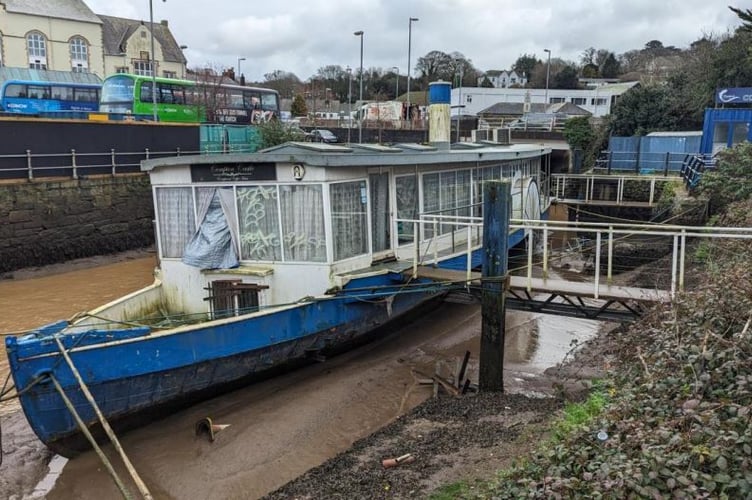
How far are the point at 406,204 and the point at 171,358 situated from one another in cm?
522

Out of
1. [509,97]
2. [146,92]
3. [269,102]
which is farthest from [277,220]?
[509,97]

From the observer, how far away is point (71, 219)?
65.9ft

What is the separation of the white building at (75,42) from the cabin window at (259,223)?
3392 centimetres

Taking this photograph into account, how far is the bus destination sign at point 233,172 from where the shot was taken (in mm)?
9945

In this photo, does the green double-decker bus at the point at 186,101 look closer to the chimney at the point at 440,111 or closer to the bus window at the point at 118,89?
the bus window at the point at 118,89

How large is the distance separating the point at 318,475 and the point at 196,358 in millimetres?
2642

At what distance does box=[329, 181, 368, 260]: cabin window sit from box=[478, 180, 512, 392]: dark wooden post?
244cm

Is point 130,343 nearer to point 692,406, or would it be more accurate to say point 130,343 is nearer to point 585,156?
point 692,406

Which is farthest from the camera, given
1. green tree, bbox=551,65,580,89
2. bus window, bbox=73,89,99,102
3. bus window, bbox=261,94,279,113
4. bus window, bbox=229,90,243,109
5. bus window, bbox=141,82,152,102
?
green tree, bbox=551,65,580,89

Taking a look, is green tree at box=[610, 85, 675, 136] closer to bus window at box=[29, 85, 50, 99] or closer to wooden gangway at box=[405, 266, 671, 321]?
wooden gangway at box=[405, 266, 671, 321]

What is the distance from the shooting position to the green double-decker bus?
1109 inches

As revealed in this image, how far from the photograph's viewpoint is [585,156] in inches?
1357

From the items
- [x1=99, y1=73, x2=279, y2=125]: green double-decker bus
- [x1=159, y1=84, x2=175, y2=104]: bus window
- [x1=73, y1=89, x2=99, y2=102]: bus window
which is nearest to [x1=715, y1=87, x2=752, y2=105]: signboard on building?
[x1=99, y1=73, x2=279, y2=125]: green double-decker bus

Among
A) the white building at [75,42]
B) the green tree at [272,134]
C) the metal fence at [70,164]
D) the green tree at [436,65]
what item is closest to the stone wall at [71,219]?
the metal fence at [70,164]
